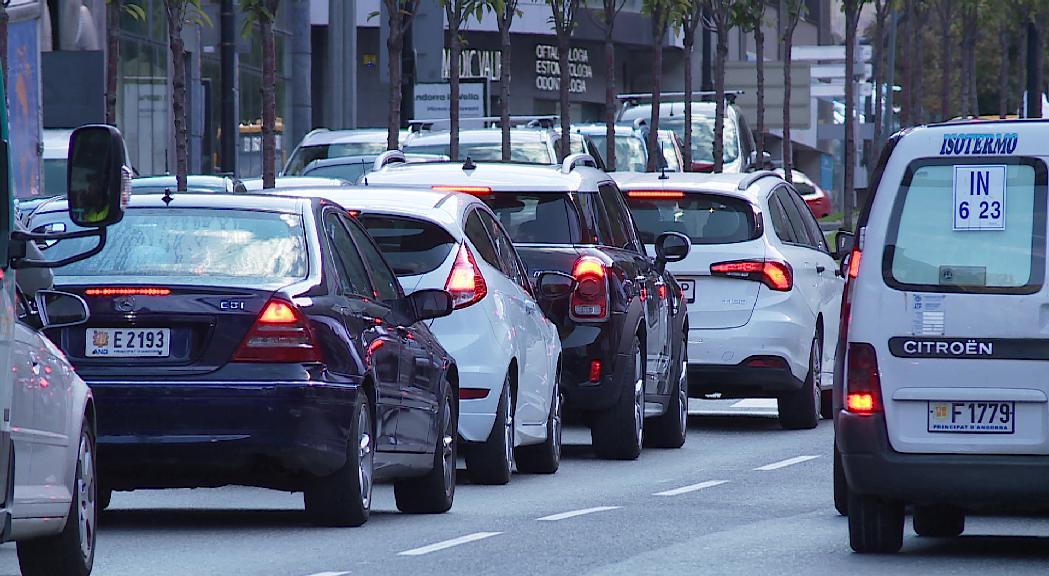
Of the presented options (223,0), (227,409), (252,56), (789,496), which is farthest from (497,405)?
(252,56)

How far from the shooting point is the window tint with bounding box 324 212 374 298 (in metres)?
→ 11.2

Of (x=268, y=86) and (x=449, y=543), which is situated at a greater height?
(x=268, y=86)

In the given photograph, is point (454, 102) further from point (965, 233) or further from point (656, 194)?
point (965, 233)

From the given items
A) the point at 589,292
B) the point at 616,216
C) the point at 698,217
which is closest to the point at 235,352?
the point at 589,292

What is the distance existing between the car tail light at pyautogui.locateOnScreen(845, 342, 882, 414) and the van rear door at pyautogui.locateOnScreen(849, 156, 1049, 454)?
0.10 feet

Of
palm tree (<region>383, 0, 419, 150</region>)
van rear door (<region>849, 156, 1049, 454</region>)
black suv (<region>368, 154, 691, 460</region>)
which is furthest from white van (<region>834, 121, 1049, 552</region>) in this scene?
palm tree (<region>383, 0, 419, 150</region>)

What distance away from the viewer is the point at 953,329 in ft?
→ 31.9

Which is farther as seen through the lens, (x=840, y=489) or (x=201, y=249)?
(x=840, y=489)

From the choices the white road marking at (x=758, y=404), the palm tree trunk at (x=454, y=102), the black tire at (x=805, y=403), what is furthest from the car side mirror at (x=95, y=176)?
the palm tree trunk at (x=454, y=102)

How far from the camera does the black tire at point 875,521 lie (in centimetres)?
1016

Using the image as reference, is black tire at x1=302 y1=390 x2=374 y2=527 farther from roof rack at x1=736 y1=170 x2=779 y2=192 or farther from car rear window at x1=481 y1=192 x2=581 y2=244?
roof rack at x1=736 y1=170 x2=779 y2=192

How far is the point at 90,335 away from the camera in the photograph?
1053 cm

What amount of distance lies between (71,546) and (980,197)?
3.66 m

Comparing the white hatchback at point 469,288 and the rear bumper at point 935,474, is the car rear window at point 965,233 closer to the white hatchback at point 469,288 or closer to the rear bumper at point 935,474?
the rear bumper at point 935,474
